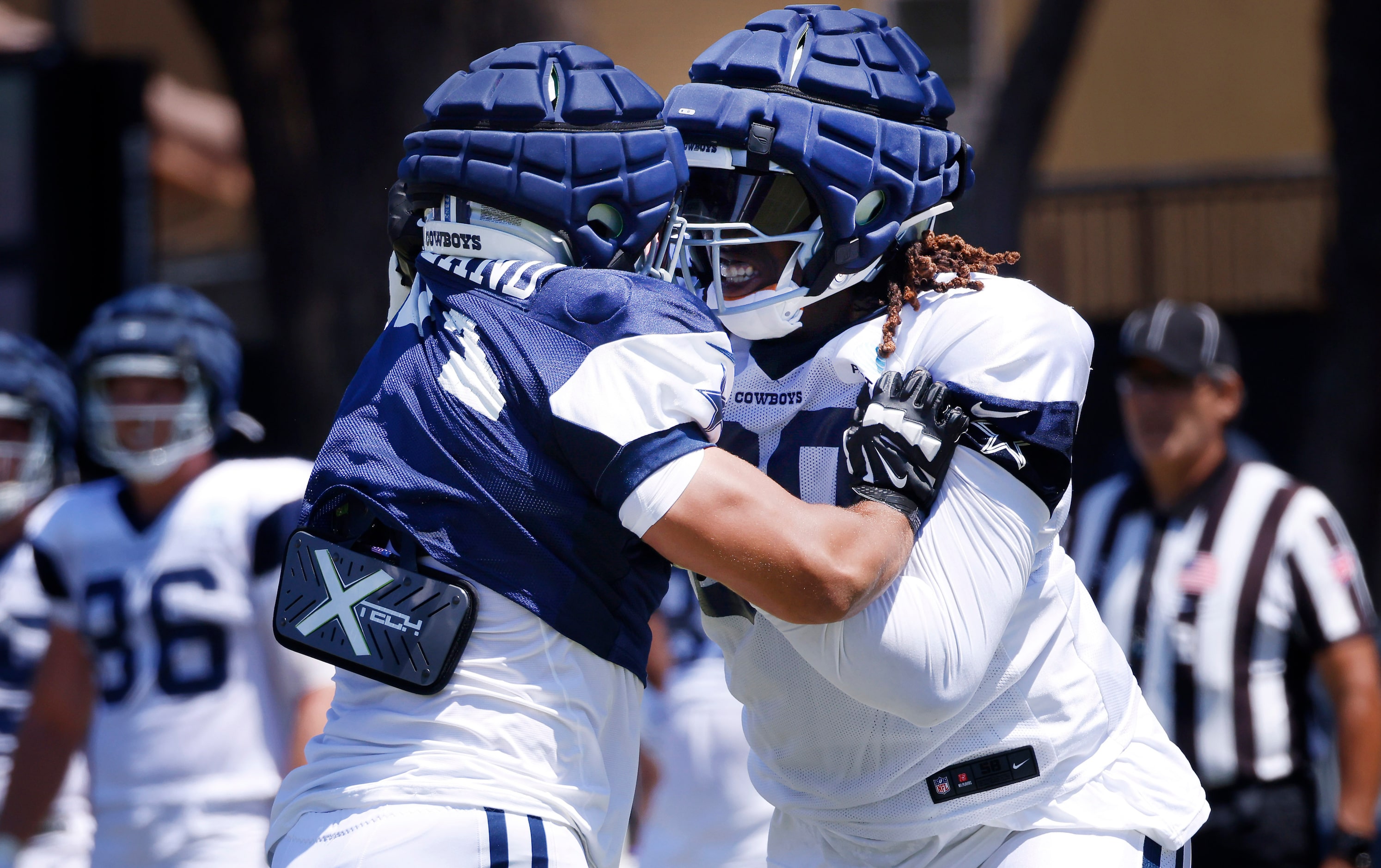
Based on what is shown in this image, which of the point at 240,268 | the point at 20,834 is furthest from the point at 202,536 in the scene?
the point at 240,268

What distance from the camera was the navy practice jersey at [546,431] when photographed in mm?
2029

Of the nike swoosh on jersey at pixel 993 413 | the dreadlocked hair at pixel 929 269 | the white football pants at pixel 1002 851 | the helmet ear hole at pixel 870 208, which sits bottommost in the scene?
the white football pants at pixel 1002 851

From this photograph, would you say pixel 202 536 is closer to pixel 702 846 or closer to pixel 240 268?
pixel 702 846

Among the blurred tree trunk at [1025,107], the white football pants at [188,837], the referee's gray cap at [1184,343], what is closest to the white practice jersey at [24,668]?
the white football pants at [188,837]

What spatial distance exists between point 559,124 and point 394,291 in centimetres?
52

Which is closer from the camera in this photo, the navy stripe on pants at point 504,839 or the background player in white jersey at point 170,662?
the navy stripe on pants at point 504,839

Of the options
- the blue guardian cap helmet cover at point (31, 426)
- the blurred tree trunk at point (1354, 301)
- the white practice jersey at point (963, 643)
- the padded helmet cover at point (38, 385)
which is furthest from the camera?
the blurred tree trunk at point (1354, 301)

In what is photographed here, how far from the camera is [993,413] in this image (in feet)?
7.71

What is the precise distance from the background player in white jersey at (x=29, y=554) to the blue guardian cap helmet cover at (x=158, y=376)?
16.3 inches

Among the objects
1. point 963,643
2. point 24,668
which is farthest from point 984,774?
point 24,668

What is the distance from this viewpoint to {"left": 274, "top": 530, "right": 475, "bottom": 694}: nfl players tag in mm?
2037

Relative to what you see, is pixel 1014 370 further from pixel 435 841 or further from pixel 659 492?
pixel 435 841

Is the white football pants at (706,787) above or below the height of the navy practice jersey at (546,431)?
below

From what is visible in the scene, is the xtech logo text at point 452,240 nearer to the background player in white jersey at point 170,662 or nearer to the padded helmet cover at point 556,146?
the padded helmet cover at point 556,146
